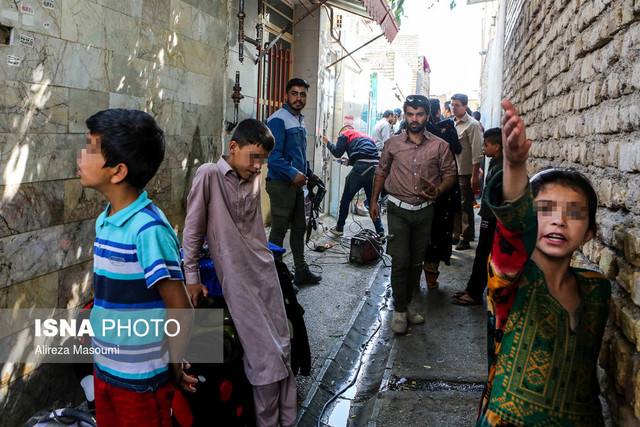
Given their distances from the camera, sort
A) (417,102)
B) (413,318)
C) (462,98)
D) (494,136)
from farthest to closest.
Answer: (462,98) → (494,136) → (413,318) → (417,102)

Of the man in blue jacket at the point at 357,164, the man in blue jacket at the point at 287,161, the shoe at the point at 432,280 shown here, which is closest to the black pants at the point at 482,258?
the shoe at the point at 432,280

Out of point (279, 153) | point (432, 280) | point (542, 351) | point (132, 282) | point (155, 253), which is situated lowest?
point (432, 280)

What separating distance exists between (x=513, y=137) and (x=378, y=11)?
6.29 m

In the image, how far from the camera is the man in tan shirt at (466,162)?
7.41m

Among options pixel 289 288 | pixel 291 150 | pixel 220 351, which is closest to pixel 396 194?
pixel 291 150

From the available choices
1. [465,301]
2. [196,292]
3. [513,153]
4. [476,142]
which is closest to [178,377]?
[196,292]

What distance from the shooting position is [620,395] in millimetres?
1819

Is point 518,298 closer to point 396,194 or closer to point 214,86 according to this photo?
point 396,194

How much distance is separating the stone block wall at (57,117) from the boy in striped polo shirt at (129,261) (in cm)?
96

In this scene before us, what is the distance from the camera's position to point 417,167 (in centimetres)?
460

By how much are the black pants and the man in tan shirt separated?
240cm

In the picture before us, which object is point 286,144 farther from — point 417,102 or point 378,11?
point 378,11

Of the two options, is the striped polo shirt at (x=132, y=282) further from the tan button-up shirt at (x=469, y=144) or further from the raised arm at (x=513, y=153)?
the tan button-up shirt at (x=469, y=144)

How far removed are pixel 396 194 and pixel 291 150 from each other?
137 centimetres
